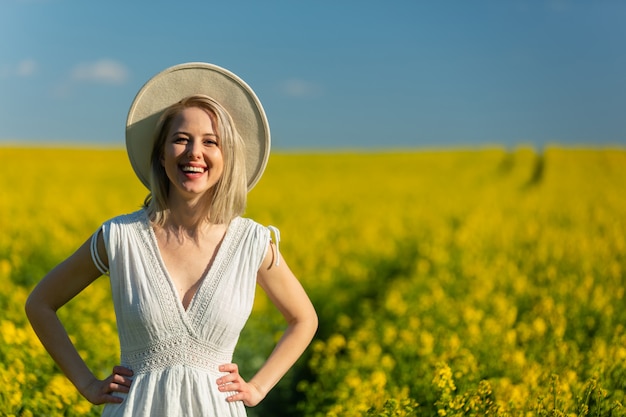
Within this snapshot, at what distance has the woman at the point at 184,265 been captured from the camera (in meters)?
2.92

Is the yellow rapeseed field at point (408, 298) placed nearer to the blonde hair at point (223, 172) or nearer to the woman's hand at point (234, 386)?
the woman's hand at point (234, 386)

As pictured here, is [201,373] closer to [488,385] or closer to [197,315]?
[197,315]

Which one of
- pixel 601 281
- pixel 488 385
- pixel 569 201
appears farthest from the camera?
pixel 569 201

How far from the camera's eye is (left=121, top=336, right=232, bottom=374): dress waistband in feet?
9.61

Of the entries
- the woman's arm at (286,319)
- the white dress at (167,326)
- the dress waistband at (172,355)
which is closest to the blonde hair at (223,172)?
the white dress at (167,326)

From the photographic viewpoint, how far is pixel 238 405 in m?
2.97

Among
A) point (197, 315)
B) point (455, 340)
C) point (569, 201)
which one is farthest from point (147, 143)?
point (569, 201)

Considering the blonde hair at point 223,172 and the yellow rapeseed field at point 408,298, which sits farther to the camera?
the yellow rapeseed field at point 408,298

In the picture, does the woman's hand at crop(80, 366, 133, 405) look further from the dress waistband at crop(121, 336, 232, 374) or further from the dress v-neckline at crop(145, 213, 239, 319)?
the dress v-neckline at crop(145, 213, 239, 319)

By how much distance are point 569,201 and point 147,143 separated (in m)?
16.6

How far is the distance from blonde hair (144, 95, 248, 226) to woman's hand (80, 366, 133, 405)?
1.76 ft

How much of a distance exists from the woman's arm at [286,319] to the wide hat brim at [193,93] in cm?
39

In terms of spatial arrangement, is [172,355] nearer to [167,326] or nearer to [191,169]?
[167,326]

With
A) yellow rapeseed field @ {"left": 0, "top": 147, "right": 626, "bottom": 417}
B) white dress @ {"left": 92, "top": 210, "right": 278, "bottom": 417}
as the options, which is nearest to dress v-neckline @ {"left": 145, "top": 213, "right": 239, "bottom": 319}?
white dress @ {"left": 92, "top": 210, "right": 278, "bottom": 417}
